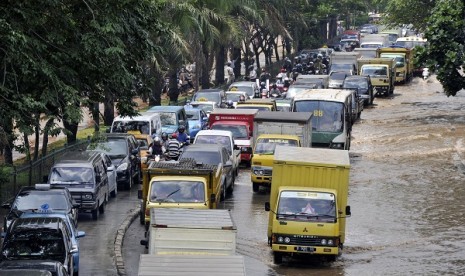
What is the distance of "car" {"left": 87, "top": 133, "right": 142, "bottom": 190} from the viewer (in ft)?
114

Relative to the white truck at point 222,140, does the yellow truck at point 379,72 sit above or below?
above

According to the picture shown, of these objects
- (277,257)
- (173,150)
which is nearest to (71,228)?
(277,257)

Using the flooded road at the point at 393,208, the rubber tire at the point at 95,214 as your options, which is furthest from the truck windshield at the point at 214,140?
the rubber tire at the point at 95,214

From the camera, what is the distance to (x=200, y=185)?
26312 millimetres

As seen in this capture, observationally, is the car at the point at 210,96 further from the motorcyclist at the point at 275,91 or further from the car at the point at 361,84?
the car at the point at 361,84

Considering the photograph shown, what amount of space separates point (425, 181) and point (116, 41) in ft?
63.3

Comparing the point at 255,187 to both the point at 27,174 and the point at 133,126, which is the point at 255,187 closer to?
the point at 133,126

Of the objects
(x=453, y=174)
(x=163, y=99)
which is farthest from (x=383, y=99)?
(x=453, y=174)

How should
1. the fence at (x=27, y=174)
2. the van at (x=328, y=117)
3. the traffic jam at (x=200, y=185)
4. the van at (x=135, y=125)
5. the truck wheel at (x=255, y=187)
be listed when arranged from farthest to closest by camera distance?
1. the van at (x=328, y=117)
2. the van at (x=135, y=125)
3. the truck wheel at (x=255, y=187)
4. the fence at (x=27, y=174)
5. the traffic jam at (x=200, y=185)

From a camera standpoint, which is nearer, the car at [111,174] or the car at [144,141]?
the car at [111,174]

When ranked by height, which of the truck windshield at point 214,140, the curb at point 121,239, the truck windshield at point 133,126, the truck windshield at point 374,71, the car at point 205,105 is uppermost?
the truck windshield at point 374,71

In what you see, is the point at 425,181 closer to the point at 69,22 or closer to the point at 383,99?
the point at 69,22

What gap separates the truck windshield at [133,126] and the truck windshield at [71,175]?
897 cm

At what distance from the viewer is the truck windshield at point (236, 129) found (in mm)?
40000
